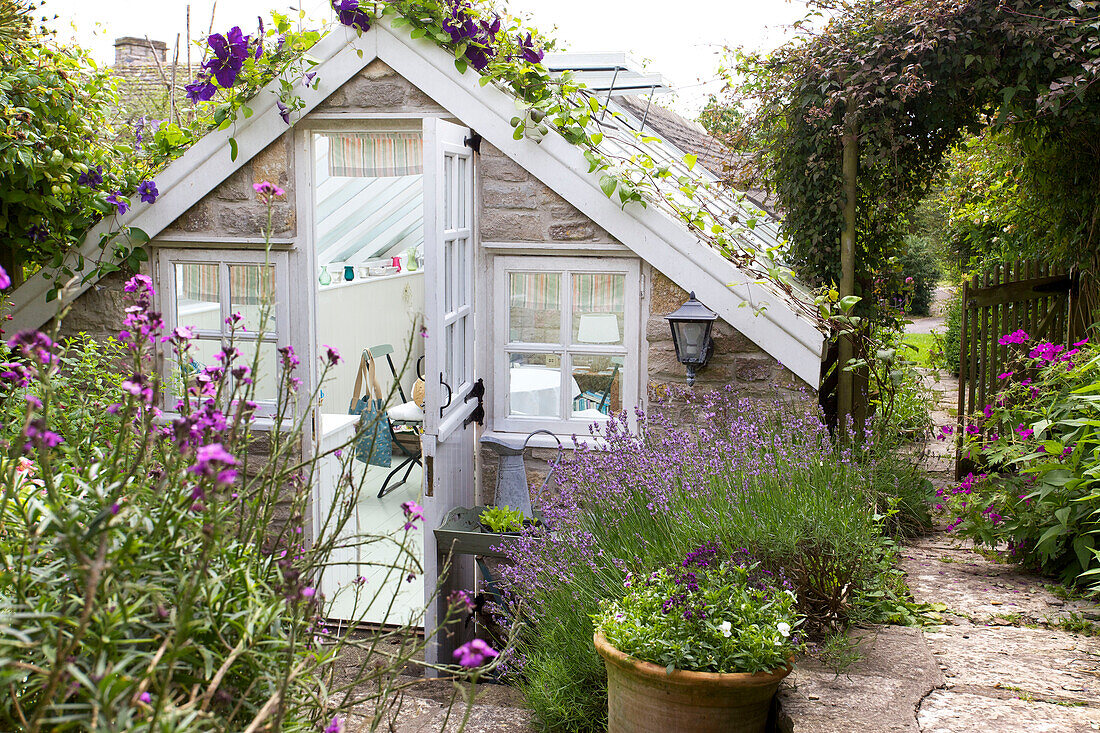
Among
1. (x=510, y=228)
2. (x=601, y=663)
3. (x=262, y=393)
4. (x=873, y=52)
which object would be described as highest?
(x=873, y=52)

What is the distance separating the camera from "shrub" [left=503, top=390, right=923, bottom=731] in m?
3.10

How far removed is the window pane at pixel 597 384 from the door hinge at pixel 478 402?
480 millimetres

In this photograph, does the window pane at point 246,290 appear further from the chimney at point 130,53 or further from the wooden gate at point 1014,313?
the chimney at point 130,53

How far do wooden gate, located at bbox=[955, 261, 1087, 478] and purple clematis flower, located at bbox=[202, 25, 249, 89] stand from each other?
4356mm

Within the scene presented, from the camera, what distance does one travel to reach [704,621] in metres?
2.72

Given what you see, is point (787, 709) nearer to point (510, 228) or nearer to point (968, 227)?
point (510, 228)

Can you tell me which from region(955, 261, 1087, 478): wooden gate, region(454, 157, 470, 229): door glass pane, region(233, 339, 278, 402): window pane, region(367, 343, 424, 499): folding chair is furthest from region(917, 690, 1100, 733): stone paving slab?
region(367, 343, 424, 499): folding chair

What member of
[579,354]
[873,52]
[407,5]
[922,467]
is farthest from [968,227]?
[407,5]

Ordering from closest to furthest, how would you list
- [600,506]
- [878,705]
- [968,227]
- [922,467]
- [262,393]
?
[878,705]
[600,506]
[262,393]
[922,467]
[968,227]

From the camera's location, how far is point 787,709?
2727 mm

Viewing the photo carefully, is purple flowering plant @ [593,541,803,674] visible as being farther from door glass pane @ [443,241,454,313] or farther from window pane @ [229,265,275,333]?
window pane @ [229,265,275,333]

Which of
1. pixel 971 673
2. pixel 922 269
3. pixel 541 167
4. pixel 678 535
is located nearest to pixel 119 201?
pixel 541 167

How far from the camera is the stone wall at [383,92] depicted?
4375mm

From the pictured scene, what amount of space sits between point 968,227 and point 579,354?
180 inches
